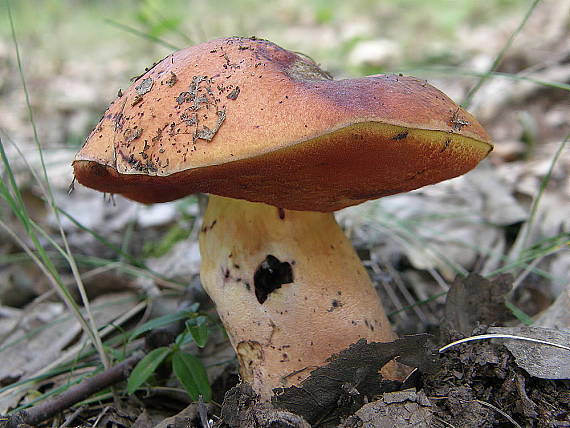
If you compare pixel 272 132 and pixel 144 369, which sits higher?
pixel 272 132

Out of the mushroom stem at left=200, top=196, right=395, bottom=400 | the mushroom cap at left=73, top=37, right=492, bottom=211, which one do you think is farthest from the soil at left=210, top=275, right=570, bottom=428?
the mushroom cap at left=73, top=37, right=492, bottom=211

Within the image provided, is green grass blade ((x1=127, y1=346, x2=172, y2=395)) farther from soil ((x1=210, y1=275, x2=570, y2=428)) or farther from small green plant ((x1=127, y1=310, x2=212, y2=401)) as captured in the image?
soil ((x1=210, y1=275, x2=570, y2=428))

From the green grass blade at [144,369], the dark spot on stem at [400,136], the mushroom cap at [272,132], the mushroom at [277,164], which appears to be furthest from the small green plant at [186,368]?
the dark spot on stem at [400,136]

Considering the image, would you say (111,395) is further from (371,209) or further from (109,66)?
(109,66)

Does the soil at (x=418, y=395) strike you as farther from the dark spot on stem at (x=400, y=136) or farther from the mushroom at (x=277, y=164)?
the dark spot on stem at (x=400, y=136)

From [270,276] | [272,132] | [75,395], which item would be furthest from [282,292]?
[75,395]

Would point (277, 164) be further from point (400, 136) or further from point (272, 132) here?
point (400, 136)

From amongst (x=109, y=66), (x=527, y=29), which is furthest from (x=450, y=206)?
(x=109, y=66)
